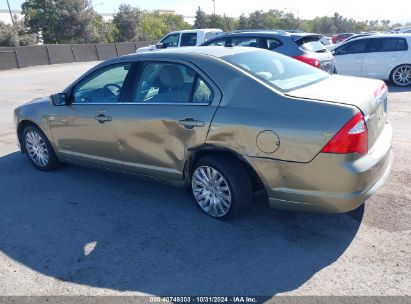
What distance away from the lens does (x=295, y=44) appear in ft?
29.7

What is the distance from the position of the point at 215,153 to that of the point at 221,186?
32 cm

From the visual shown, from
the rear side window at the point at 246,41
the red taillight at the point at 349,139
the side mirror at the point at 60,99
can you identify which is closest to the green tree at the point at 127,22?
the rear side window at the point at 246,41

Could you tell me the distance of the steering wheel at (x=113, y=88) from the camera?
4.32 meters

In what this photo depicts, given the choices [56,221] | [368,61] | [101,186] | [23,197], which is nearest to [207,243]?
[56,221]

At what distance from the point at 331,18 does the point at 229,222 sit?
84152mm

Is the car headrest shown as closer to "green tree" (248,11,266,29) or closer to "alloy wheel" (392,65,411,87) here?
"alloy wheel" (392,65,411,87)

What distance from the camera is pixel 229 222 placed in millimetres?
3721

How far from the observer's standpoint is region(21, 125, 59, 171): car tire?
17.1ft

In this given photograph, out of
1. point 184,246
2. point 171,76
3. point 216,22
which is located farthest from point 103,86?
point 216,22

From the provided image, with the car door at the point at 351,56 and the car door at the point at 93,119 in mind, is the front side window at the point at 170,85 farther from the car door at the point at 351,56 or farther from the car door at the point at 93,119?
the car door at the point at 351,56

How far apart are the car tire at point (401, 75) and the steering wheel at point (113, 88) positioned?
29.8 feet

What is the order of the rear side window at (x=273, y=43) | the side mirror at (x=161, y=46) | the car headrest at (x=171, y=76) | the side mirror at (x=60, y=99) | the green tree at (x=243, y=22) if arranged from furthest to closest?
the green tree at (x=243, y=22) < the side mirror at (x=161, y=46) < the rear side window at (x=273, y=43) < the side mirror at (x=60, y=99) < the car headrest at (x=171, y=76)

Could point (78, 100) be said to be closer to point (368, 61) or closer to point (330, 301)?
point (330, 301)

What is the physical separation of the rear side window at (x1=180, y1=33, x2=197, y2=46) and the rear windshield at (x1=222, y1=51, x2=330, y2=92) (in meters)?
12.7
